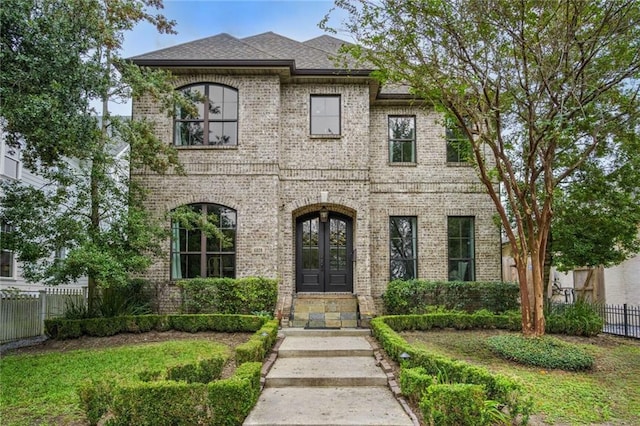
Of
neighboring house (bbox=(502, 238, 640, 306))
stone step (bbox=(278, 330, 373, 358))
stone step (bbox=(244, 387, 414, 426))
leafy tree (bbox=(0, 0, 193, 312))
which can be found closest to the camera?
stone step (bbox=(244, 387, 414, 426))

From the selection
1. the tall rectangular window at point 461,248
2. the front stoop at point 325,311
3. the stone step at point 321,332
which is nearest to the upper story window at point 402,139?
the tall rectangular window at point 461,248

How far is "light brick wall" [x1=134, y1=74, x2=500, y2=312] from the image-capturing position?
12.0m

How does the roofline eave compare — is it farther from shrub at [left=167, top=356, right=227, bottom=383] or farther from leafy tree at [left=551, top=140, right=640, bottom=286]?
shrub at [left=167, top=356, right=227, bottom=383]

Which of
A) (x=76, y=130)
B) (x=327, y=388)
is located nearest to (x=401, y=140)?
(x=76, y=130)

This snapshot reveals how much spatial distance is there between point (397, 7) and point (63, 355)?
8863 mm

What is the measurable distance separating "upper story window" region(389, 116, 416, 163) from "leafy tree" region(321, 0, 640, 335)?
4.57 metres

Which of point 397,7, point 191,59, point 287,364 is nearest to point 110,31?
point 191,59

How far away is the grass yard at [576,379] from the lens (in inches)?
212

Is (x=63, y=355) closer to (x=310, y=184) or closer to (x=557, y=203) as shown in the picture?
(x=310, y=184)

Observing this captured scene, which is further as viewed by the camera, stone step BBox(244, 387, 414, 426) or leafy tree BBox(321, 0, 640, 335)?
leafy tree BBox(321, 0, 640, 335)

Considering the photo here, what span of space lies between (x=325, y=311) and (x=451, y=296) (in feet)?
11.5

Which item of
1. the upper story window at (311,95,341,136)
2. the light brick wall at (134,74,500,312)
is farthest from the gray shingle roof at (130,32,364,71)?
the upper story window at (311,95,341,136)

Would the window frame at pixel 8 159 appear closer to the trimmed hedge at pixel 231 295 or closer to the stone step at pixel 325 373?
the trimmed hedge at pixel 231 295

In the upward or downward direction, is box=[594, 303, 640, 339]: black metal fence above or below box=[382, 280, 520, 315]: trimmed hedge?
below
